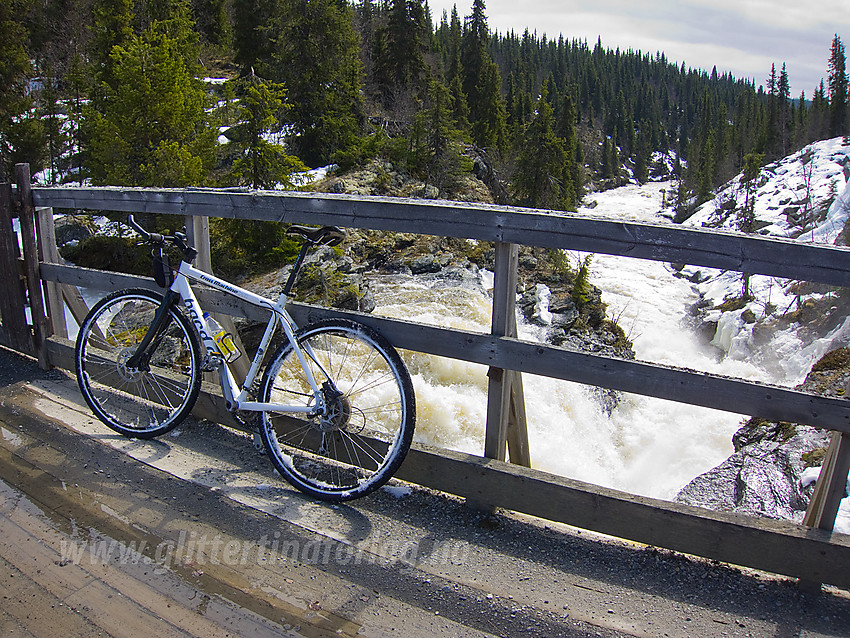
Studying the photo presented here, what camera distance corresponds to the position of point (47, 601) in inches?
102

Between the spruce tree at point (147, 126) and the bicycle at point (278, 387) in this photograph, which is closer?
the bicycle at point (278, 387)

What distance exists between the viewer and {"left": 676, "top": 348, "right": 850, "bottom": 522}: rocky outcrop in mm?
5566

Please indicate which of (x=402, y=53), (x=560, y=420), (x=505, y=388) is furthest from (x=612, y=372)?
(x=402, y=53)

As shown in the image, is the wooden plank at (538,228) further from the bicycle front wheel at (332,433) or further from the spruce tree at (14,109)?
the spruce tree at (14,109)

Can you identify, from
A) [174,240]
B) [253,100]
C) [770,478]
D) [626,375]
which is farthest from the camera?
[253,100]

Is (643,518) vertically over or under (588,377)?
under

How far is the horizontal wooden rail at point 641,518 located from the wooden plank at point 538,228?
3.57 ft

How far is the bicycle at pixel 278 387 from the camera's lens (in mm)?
3311

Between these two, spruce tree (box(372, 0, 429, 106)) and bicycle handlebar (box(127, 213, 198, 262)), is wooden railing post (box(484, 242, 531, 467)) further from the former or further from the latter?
spruce tree (box(372, 0, 429, 106))

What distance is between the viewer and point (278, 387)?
363 centimetres

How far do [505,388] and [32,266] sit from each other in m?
3.91

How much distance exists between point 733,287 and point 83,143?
3777 cm

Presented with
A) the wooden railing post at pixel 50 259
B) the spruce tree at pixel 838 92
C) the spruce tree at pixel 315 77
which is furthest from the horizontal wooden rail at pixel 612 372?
the spruce tree at pixel 838 92

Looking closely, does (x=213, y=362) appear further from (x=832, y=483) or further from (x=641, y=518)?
(x=832, y=483)
